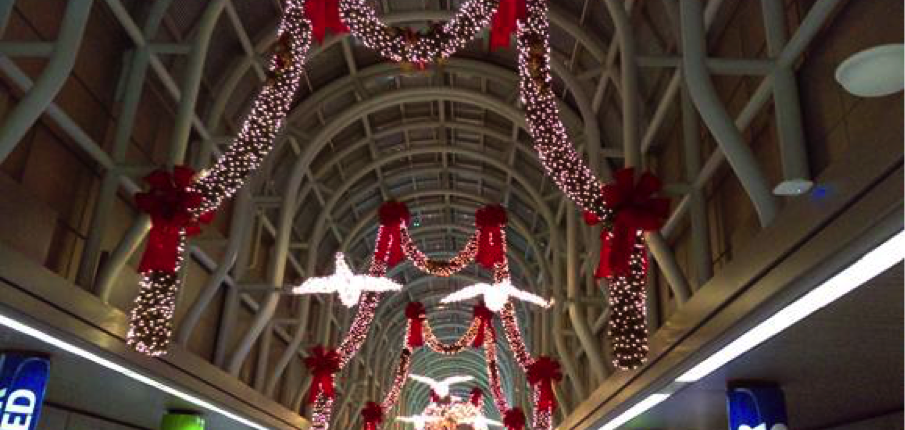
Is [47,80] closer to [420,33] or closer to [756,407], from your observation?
[420,33]

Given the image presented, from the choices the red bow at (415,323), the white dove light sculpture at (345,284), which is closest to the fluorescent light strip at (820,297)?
the white dove light sculpture at (345,284)

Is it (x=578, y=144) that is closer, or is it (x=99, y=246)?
Result: (x=99, y=246)

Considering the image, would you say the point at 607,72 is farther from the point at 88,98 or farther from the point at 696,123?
the point at 88,98

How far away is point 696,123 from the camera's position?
1032 cm

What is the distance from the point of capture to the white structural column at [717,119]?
21.1ft

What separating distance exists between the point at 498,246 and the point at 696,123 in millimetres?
4603

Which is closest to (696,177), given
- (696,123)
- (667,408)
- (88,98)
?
(696,123)

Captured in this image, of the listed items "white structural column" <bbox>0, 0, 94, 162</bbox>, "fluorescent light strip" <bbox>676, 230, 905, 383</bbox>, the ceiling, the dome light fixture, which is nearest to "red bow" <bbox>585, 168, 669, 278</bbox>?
"fluorescent light strip" <bbox>676, 230, 905, 383</bbox>

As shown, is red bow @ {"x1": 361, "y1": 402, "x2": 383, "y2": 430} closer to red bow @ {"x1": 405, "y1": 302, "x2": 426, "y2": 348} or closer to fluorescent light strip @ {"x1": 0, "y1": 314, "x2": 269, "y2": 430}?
red bow @ {"x1": 405, "y1": 302, "x2": 426, "y2": 348}

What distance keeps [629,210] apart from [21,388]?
6596 millimetres

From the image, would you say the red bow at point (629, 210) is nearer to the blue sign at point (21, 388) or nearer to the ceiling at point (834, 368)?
the ceiling at point (834, 368)

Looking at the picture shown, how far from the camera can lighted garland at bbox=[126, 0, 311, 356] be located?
8336mm

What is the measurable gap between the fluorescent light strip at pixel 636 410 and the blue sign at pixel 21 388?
7.12 meters

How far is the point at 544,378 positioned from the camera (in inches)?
742
